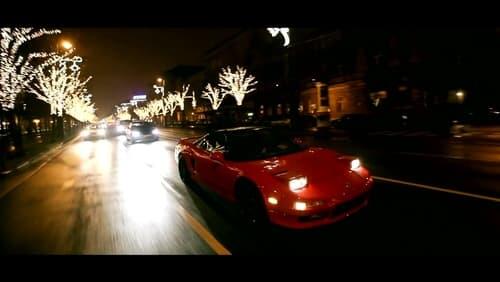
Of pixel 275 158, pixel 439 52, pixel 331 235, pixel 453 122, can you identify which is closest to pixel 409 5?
pixel 275 158

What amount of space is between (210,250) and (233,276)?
0.79m

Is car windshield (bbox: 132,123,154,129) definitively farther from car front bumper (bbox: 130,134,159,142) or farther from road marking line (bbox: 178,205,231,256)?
road marking line (bbox: 178,205,231,256)

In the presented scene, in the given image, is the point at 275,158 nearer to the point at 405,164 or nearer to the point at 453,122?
the point at 405,164

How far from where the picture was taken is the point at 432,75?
101 ft

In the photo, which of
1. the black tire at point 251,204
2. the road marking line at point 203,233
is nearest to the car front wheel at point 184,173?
the road marking line at point 203,233

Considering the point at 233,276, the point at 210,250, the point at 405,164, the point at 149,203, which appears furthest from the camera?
the point at 405,164

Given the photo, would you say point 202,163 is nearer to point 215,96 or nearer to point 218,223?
point 218,223

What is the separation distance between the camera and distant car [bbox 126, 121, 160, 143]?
25922mm

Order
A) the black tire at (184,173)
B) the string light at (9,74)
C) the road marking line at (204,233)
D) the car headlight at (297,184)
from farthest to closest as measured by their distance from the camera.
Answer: the string light at (9,74) → the black tire at (184,173) → the car headlight at (297,184) → the road marking line at (204,233)

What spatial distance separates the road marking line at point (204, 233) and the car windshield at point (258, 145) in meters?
1.18

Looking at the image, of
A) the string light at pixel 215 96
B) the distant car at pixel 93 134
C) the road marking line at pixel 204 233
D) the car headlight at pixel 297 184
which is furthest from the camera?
the string light at pixel 215 96

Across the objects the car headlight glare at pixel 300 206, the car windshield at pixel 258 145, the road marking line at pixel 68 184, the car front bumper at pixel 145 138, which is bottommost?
the road marking line at pixel 68 184

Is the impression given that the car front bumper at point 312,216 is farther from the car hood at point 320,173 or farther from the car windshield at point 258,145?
A: the car windshield at point 258,145

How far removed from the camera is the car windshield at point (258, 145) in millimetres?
6336
